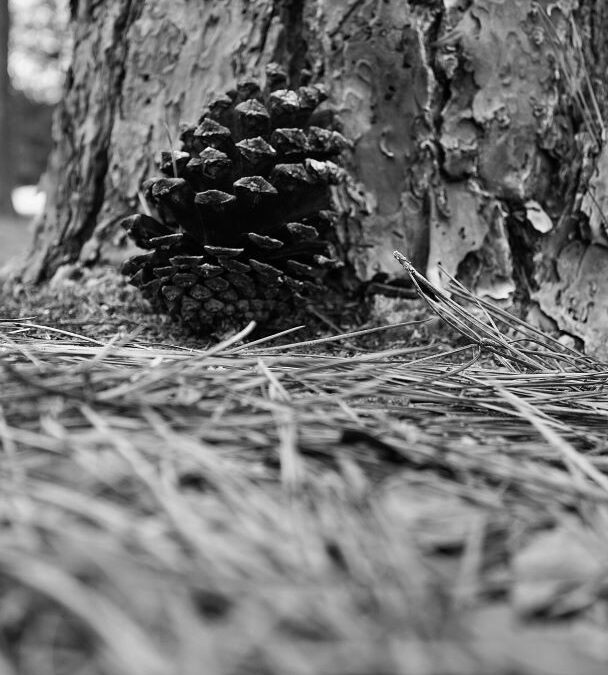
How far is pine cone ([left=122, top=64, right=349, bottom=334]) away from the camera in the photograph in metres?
1.15

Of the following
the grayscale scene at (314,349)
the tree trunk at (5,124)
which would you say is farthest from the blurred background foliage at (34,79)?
the grayscale scene at (314,349)

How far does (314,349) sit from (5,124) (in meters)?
7.21

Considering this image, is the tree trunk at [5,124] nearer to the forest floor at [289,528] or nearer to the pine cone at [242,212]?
the pine cone at [242,212]

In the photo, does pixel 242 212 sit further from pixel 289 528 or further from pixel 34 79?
pixel 34 79

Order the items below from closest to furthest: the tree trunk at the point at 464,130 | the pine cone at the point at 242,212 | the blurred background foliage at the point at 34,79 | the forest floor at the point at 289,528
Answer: the forest floor at the point at 289,528 < the pine cone at the point at 242,212 < the tree trunk at the point at 464,130 < the blurred background foliage at the point at 34,79

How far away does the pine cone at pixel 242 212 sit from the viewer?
1148mm

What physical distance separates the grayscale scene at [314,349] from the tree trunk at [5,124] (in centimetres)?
619

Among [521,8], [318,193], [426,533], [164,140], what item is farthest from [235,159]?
[426,533]

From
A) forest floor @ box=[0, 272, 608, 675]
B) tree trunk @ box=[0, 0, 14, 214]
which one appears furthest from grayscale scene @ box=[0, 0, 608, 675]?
tree trunk @ box=[0, 0, 14, 214]

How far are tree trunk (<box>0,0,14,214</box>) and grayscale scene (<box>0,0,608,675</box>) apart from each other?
20.3 feet

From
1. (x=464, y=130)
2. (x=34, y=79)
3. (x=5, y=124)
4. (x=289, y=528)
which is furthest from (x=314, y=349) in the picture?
(x=34, y=79)

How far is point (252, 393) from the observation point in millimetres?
760

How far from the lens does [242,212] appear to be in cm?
117

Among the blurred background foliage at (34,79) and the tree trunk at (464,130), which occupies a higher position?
the blurred background foliage at (34,79)
